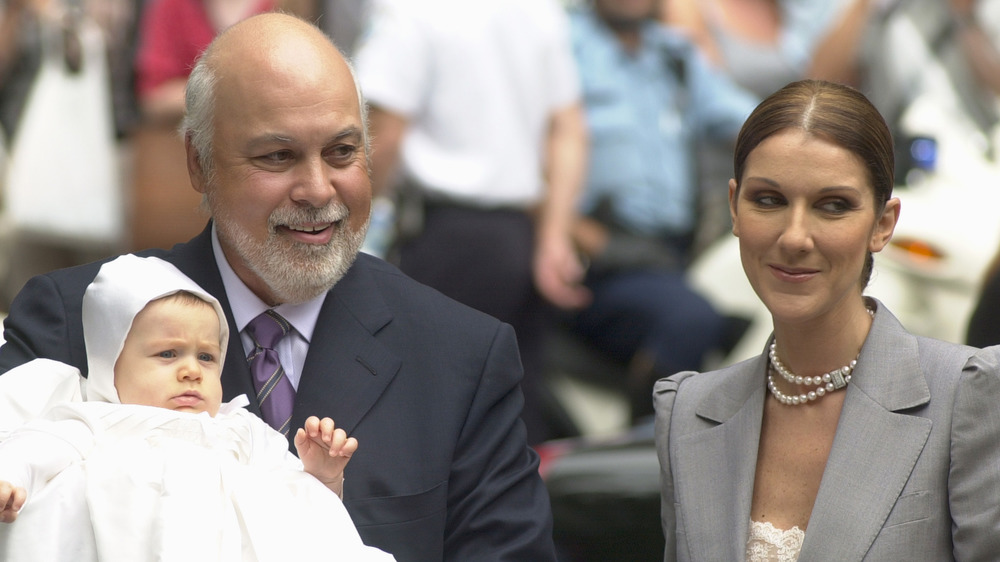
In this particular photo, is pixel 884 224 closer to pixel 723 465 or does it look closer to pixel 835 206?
pixel 835 206

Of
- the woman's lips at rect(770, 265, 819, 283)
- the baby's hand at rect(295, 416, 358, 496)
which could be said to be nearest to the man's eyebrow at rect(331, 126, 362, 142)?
the baby's hand at rect(295, 416, 358, 496)

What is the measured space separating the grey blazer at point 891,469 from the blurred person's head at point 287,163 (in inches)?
38.9

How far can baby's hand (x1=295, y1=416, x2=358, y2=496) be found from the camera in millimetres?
2799

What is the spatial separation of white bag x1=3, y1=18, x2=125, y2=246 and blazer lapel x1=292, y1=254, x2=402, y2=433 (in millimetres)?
2793

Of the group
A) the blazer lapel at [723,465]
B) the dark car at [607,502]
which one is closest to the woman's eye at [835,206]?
the blazer lapel at [723,465]

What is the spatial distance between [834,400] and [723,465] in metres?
0.29

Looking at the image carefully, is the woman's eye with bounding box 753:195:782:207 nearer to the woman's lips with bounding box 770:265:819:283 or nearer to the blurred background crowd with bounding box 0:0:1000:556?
the woman's lips with bounding box 770:265:819:283

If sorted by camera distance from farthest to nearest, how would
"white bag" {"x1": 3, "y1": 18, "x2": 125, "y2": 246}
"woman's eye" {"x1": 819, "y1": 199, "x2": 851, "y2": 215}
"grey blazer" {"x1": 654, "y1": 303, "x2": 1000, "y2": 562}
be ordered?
"white bag" {"x1": 3, "y1": 18, "x2": 125, "y2": 246}, "woman's eye" {"x1": 819, "y1": 199, "x2": 851, "y2": 215}, "grey blazer" {"x1": 654, "y1": 303, "x2": 1000, "y2": 562}

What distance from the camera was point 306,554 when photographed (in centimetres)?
275

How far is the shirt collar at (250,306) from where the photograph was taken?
329 centimetres

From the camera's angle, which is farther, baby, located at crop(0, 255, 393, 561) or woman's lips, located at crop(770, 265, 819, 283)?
woman's lips, located at crop(770, 265, 819, 283)

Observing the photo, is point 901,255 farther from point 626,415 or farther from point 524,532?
point 524,532

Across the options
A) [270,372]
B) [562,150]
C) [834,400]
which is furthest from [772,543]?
[562,150]

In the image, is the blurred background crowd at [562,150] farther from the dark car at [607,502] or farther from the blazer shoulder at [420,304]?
the blazer shoulder at [420,304]
